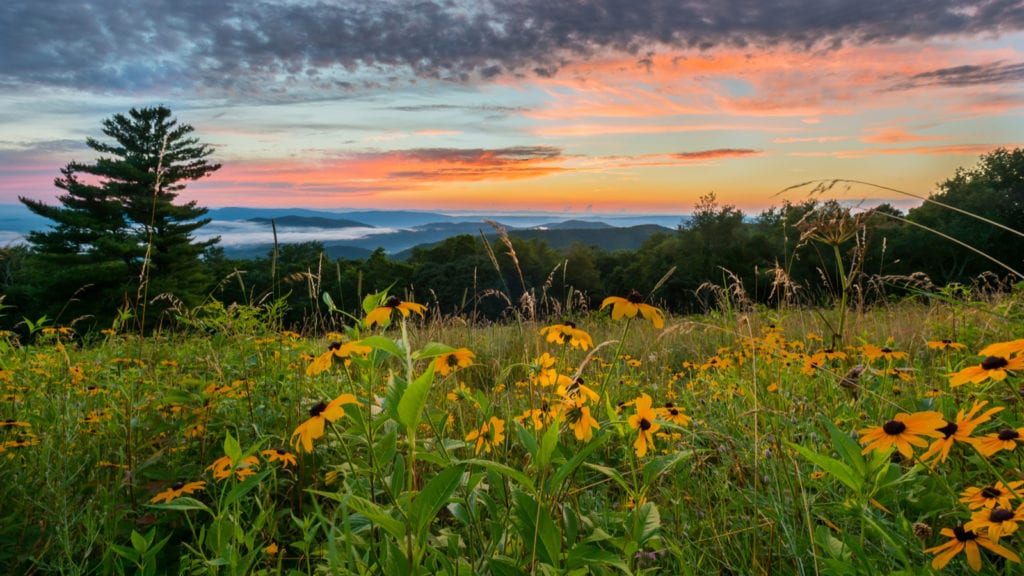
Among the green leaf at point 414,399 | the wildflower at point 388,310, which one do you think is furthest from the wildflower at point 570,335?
the green leaf at point 414,399

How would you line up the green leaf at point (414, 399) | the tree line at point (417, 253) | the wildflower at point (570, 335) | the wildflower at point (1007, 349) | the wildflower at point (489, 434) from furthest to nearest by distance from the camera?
1. the tree line at point (417, 253)
2. the wildflower at point (570, 335)
3. the wildflower at point (489, 434)
4. the wildflower at point (1007, 349)
5. the green leaf at point (414, 399)

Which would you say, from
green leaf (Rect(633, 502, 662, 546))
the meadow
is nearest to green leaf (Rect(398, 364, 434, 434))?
the meadow

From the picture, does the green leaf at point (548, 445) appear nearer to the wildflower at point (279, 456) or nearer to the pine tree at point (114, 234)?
the wildflower at point (279, 456)

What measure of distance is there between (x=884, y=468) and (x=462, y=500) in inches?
34.2

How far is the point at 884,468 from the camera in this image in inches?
47.1

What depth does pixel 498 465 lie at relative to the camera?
0.93 metres

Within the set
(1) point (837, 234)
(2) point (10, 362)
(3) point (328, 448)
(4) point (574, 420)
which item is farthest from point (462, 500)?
(2) point (10, 362)

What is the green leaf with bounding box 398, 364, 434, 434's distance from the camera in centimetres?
88

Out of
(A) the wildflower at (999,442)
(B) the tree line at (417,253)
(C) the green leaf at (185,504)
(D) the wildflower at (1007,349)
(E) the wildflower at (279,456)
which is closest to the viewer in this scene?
(D) the wildflower at (1007,349)

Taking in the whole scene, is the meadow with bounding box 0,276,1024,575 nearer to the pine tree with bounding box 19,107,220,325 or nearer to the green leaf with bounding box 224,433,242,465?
the green leaf with bounding box 224,433,242,465

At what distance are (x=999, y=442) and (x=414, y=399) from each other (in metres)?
1.16

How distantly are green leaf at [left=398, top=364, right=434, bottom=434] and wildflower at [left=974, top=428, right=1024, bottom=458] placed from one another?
39.1 inches

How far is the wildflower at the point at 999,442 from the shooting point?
1.12 meters

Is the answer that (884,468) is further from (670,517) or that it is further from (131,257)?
(131,257)
